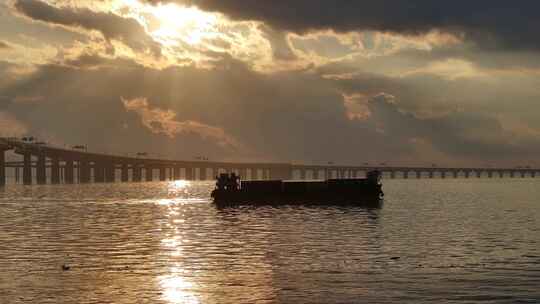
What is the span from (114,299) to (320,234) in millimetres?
32038

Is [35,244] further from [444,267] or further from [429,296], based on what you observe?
[429,296]

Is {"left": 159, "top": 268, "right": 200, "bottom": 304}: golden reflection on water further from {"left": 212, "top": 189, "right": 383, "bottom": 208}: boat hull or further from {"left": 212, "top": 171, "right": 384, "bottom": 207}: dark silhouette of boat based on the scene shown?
{"left": 212, "top": 171, "right": 384, "bottom": 207}: dark silhouette of boat

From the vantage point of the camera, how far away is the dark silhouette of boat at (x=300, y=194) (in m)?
119

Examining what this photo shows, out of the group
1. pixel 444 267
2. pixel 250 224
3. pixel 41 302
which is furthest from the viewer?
pixel 250 224

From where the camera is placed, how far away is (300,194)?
121438mm

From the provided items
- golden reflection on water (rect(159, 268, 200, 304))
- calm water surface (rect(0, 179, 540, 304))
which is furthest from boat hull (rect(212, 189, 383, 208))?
golden reflection on water (rect(159, 268, 200, 304))

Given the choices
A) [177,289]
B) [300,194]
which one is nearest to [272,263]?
[177,289]

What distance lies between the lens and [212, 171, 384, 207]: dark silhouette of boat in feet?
390

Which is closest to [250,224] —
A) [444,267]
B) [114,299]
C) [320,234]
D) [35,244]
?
[320,234]

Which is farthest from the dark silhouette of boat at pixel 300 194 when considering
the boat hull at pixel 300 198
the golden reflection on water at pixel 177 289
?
the golden reflection on water at pixel 177 289

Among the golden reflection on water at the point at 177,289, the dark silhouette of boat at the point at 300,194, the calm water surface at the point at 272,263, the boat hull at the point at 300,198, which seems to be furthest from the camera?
the dark silhouette of boat at the point at 300,194

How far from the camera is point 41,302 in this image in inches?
1125

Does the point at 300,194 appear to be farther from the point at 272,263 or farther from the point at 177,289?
the point at 177,289

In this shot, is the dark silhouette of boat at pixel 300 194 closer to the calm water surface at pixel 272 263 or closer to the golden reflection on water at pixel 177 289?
the calm water surface at pixel 272 263
